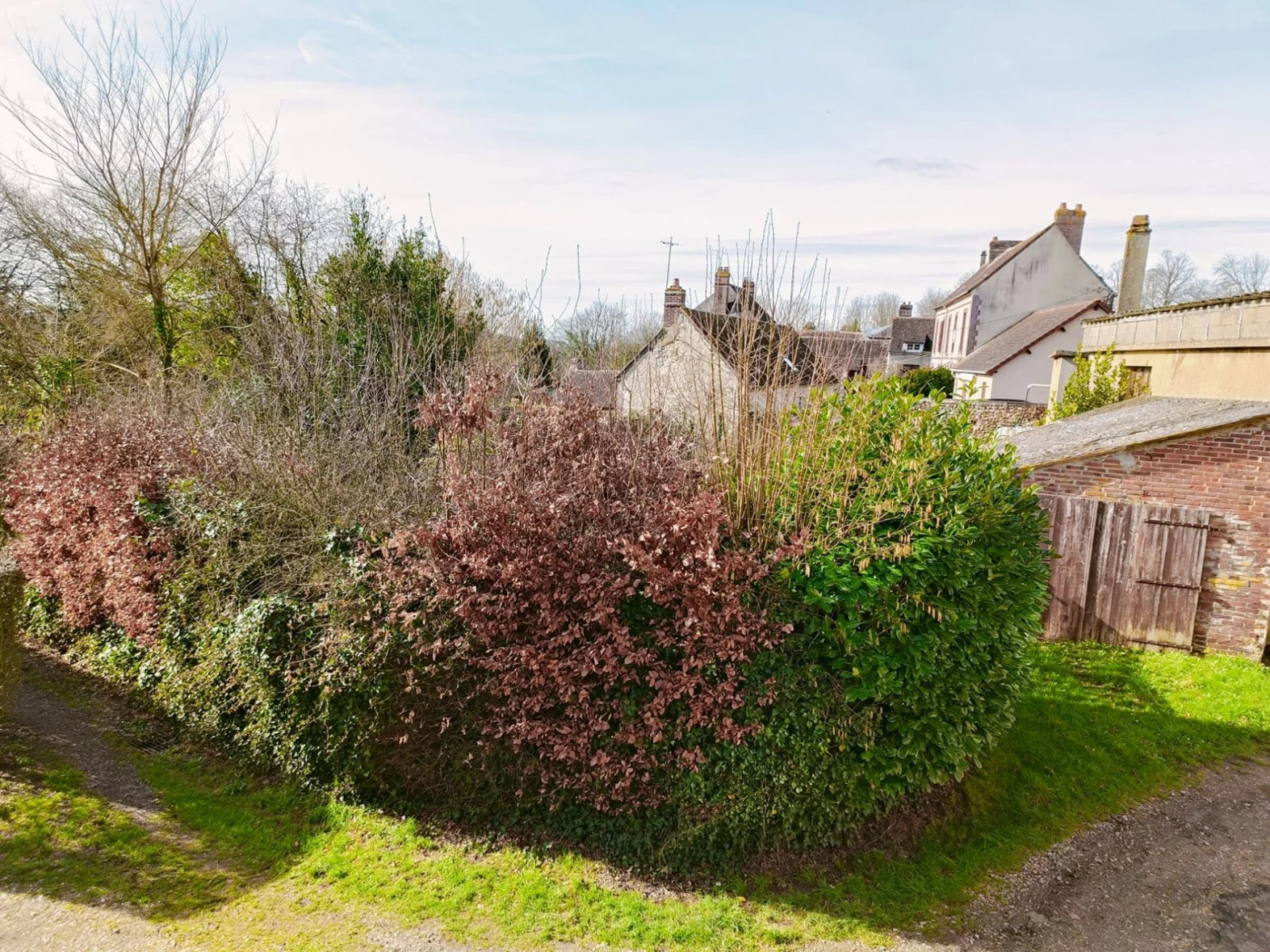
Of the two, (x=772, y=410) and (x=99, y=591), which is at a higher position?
(x=772, y=410)

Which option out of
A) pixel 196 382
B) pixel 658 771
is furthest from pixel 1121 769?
pixel 196 382

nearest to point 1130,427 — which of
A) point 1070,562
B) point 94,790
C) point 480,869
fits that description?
point 1070,562

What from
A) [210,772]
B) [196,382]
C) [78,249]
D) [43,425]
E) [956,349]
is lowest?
[210,772]

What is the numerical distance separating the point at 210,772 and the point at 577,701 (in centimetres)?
407

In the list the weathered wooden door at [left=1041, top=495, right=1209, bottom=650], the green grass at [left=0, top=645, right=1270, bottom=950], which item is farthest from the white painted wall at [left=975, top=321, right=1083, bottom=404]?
the green grass at [left=0, top=645, right=1270, bottom=950]

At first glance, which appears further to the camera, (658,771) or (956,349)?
(956,349)

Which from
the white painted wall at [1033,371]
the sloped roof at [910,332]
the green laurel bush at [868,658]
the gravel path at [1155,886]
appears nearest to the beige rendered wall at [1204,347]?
the gravel path at [1155,886]

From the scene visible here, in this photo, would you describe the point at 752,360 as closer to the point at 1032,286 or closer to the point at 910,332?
the point at 1032,286

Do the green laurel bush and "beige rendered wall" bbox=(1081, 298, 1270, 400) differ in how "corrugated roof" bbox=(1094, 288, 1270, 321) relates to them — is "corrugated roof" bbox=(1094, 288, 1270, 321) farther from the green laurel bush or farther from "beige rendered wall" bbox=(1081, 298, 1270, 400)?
the green laurel bush

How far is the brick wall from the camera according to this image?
9.38 metres

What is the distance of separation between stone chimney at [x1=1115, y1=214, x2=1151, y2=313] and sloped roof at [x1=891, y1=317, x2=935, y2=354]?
1282 inches

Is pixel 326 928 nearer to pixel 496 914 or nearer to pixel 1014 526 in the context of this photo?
pixel 496 914

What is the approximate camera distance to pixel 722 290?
25.6 ft

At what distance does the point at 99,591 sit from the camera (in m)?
8.89
